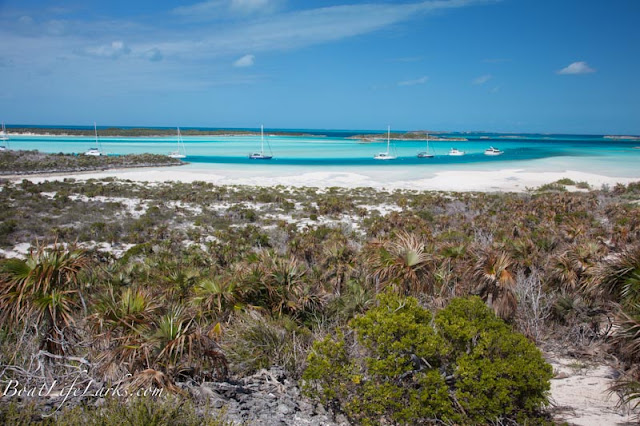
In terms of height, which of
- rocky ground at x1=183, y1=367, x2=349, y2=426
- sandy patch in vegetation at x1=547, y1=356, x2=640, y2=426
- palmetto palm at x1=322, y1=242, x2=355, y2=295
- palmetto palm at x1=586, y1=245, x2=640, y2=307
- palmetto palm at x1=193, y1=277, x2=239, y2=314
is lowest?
sandy patch in vegetation at x1=547, y1=356, x2=640, y2=426

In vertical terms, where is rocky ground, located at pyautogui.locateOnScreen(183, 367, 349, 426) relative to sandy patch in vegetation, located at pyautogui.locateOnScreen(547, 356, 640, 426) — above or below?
above

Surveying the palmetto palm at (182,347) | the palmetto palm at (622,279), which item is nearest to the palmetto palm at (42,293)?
the palmetto palm at (182,347)

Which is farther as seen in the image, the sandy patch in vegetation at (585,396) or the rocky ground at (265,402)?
the sandy patch in vegetation at (585,396)

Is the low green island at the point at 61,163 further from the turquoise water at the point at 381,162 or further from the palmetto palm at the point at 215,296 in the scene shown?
the palmetto palm at the point at 215,296

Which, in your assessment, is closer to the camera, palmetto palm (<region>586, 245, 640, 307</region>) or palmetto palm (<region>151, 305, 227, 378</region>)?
palmetto palm (<region>151, 305, 227, 378</region>)

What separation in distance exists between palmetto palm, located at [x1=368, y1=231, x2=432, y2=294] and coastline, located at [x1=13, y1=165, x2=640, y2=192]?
31.2 metres

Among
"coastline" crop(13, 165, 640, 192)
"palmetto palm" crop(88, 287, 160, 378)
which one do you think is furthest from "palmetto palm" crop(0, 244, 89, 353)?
"coastline" crop(13, 165, 640, 192)

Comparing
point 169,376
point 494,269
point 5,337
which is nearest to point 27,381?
point 5,337

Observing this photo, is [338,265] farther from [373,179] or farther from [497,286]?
[373,179]

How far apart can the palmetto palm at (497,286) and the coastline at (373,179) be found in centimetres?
3129

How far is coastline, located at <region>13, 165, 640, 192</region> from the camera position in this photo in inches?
1654

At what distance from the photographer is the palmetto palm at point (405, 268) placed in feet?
26.7

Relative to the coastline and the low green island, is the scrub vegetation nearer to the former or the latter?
the coastline

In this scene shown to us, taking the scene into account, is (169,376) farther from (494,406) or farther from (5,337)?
(494,406)
